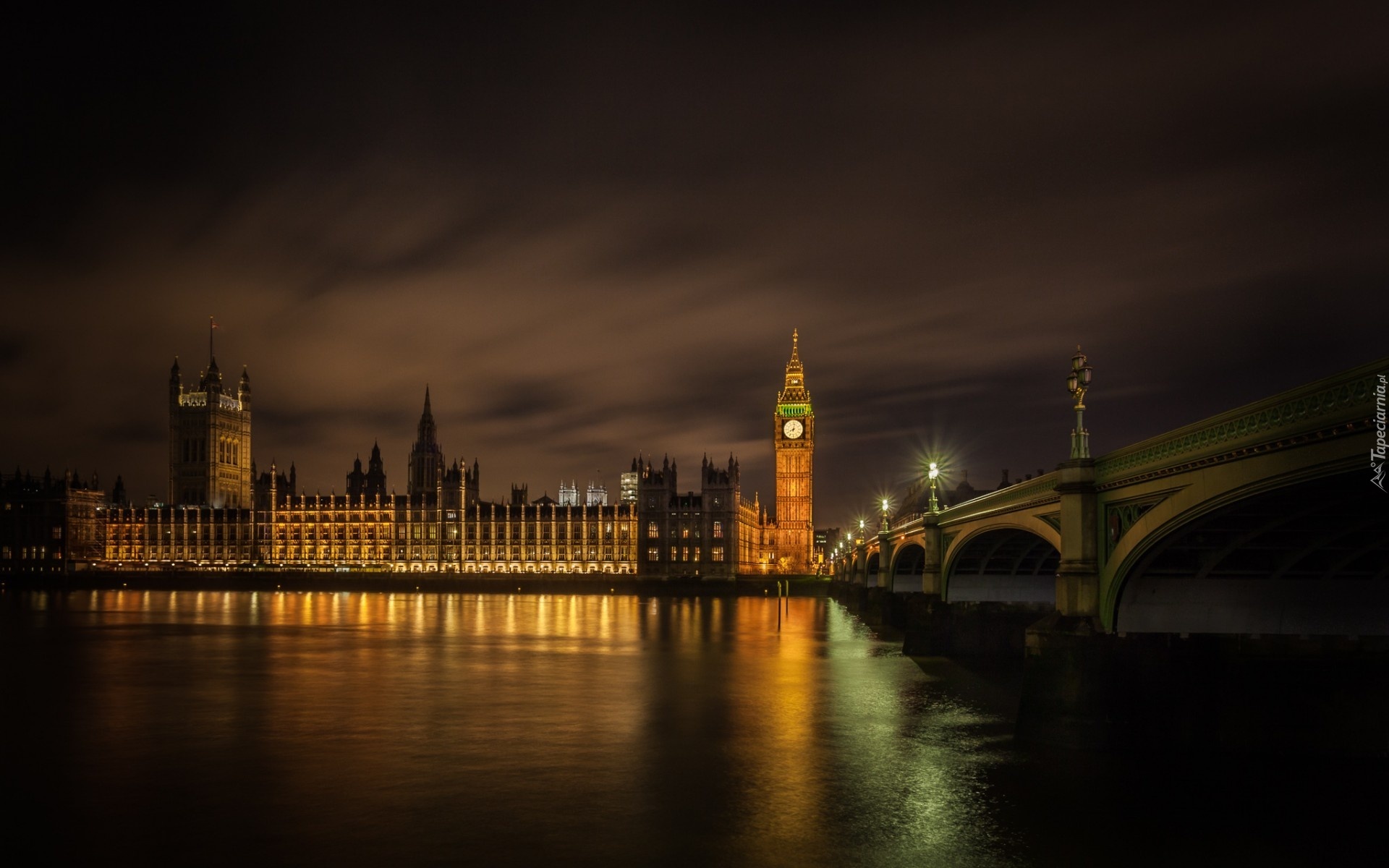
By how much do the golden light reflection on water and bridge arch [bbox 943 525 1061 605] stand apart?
5015 millimetres

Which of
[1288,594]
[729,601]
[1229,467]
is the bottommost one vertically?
[729,601]

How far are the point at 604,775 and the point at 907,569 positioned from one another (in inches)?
2127

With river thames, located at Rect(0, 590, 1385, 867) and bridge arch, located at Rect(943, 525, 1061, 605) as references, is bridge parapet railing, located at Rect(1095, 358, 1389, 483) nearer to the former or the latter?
river thames, located at Rect(0, 590, 1385, 867)

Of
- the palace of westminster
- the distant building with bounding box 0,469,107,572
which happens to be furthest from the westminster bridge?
the distant building with bounding box 0,469,107,572

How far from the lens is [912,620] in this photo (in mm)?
52875

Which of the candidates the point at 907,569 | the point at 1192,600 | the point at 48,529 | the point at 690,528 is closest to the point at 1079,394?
the point at 1192,600

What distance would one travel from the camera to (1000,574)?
5194 cm

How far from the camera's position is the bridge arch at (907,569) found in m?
67.9

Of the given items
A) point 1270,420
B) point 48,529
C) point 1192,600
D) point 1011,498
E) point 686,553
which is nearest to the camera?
point 1270,420

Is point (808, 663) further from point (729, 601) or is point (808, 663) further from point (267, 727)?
point (729, 601)

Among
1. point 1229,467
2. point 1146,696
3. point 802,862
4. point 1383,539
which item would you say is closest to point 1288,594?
point 1383,539

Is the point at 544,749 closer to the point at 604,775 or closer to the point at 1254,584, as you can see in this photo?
the point at 604,775

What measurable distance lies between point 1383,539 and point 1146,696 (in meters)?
6.38

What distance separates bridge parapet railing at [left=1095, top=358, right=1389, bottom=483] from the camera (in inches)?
657
